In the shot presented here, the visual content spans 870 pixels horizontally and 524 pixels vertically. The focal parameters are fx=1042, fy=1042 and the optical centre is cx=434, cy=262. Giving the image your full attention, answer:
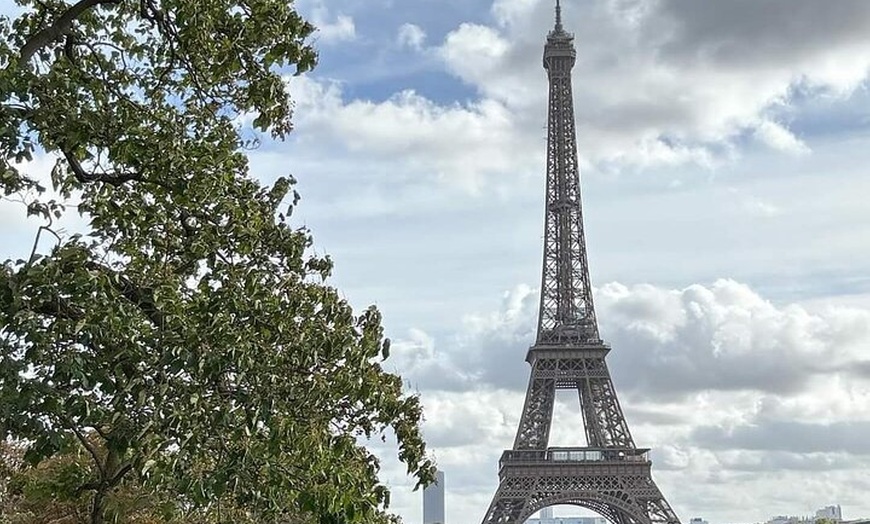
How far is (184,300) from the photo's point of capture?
10344 mm

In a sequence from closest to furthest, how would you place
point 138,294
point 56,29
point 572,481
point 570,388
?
point 138,294
point 56,29
point 572,481
point 570,388

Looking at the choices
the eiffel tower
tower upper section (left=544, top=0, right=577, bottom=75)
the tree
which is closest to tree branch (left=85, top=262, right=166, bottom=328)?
the tree

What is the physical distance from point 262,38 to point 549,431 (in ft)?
206

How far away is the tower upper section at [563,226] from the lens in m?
73.2

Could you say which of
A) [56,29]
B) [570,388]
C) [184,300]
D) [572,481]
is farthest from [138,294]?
[570,388]

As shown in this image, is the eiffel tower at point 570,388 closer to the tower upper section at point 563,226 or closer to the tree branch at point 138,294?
the tower upper section at point 563,226

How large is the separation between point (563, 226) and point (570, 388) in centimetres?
1173

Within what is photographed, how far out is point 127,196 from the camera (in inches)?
461

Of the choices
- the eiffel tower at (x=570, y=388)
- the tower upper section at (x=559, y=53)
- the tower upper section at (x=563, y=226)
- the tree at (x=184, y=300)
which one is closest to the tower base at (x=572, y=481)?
the eiffel tower at (x=570, y=388)

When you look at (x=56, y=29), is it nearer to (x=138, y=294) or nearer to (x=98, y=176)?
(x=98, y=176)

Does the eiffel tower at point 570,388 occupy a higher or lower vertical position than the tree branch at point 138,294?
higher

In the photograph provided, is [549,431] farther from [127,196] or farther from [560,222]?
[127,196]

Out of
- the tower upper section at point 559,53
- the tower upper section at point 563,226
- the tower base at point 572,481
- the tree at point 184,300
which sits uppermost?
the tower upper section at point 559,53

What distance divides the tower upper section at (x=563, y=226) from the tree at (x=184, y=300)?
6182 cm
